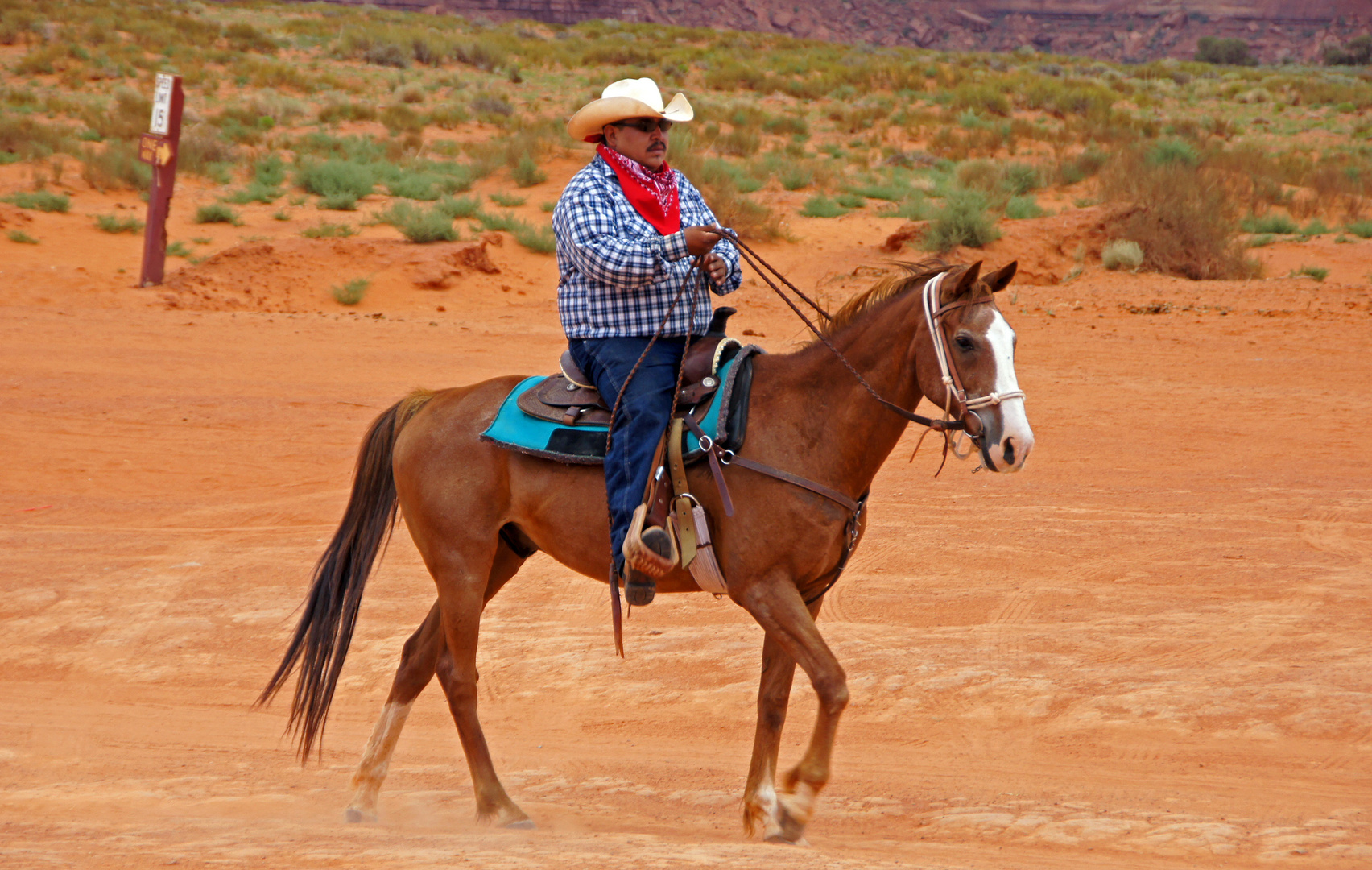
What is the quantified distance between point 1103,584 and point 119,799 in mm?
5701

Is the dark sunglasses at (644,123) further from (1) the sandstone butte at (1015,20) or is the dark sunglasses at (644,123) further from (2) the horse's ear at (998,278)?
(1) the sandstone butte at (1015,20)

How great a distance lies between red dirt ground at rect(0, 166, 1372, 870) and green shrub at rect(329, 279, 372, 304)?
4513mm

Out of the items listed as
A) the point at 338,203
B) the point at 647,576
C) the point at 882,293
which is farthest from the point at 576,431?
the point at 338,203

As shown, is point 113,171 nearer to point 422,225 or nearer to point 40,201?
point 40,201

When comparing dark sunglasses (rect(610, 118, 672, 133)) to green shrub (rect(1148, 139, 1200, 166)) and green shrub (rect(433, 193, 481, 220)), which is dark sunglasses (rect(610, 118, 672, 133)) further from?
green shrub (rect(1148, 139, 1200, 166))

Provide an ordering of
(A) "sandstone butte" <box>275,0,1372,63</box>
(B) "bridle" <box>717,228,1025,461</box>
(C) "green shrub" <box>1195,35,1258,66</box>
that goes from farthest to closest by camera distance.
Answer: (A) "sandstone butte" <box>275,0,1372,63</box> < (C) "green shrub" <box>1195,35,1258,66</box> < (B) "bridle" <box>717,228,1025,461</box>

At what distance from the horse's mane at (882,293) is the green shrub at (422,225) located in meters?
16.8

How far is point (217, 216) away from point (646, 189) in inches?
775

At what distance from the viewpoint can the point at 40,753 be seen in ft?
18.6

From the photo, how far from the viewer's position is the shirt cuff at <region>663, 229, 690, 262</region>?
4.41 metres

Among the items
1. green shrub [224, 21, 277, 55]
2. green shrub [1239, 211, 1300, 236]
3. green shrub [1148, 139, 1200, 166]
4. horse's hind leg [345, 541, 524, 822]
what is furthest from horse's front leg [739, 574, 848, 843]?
green shrub [224, 21, 277, 55]

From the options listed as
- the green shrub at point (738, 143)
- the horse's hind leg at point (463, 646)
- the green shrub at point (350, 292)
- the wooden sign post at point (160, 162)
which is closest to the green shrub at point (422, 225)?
the green shrub at point (350, 292)

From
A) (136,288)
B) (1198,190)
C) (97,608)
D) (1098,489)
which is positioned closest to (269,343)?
(136,288)

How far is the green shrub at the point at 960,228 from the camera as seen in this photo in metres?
20.3
